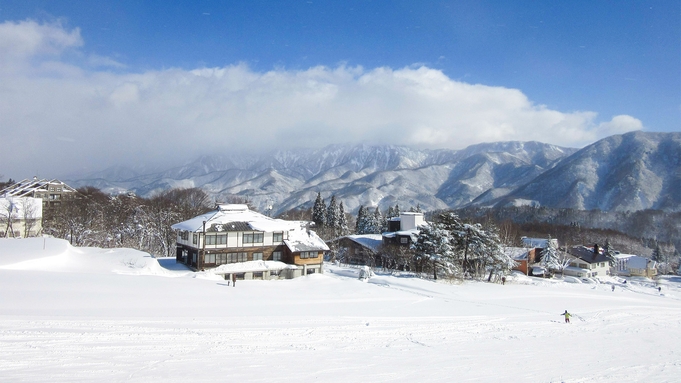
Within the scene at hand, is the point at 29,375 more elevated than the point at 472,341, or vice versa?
the point at 29,375

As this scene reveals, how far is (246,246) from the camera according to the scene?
3328 centimetres

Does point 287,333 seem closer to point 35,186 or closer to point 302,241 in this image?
point 302,241

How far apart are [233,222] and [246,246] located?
2.40 meters

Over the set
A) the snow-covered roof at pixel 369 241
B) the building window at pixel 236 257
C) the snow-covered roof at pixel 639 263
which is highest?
the snow-covered roof at pixel 369 241

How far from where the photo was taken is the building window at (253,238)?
33312 mm

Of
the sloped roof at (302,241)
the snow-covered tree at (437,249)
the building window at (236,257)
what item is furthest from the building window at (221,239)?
the snow-covered tree at (437,249)

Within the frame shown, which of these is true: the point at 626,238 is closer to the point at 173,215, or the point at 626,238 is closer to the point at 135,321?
the point at 173,215

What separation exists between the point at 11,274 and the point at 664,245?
129083 millimetres

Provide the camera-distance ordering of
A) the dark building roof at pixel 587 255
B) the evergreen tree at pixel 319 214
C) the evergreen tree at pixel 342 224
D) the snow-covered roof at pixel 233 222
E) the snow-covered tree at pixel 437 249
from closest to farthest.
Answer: the snow-covered roof at pixel 233 222, the snow-covered tree at pixel 437 249, the dark building roof at pixel 587 255, the evergreen tree at pixel 342 224, the evergreen tree at pixel 319 214

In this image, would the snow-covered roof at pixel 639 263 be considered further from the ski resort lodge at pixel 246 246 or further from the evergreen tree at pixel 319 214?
the ski resort lodge at pixel 246 246

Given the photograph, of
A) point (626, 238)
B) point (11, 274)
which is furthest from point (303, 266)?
point (626, 238)

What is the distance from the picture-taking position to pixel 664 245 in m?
98.9

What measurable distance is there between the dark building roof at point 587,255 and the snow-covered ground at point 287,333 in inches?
1471

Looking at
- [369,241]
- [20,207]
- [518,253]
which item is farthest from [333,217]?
[20,207]
